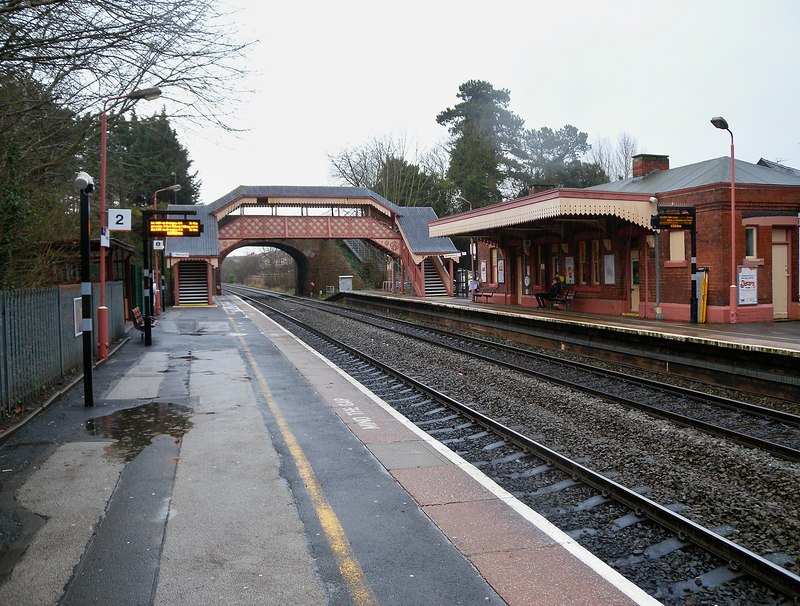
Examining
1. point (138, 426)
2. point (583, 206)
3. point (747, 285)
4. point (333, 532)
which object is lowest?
point (333, 532)

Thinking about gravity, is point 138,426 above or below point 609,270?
below

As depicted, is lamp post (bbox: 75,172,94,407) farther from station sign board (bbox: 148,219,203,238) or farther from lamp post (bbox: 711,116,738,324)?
lamp post (bbox: 711,116,738,324)

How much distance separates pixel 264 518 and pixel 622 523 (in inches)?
109

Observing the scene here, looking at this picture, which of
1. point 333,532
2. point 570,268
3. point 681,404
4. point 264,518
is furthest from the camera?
point 570,268

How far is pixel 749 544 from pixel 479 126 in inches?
2456

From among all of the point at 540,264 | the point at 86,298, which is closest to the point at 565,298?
the point at 540,264

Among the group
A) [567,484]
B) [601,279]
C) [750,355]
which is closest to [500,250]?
[601,279]

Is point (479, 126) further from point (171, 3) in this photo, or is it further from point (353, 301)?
point (171, 3)

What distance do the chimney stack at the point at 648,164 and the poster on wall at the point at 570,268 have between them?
4.55 metres

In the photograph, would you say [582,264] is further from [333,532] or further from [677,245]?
[333,532]

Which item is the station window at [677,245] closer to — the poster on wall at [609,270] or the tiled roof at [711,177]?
the tiled roof at [711,177]

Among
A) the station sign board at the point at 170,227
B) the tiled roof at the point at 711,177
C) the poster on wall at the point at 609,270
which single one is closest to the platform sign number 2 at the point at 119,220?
the station sign board at the point at 170,227

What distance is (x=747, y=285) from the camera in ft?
64.6

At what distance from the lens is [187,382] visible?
37.9ft
